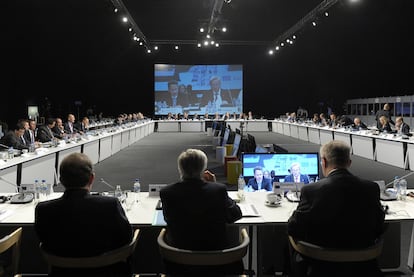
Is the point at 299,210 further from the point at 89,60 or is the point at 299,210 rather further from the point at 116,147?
the point at 89,60

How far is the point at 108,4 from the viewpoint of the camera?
11.1 m

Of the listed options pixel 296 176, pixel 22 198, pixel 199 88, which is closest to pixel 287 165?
pixel 296 176

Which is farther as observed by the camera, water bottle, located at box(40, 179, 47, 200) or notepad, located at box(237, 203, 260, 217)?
water bottle, located at box(40, 179, 47, 200)

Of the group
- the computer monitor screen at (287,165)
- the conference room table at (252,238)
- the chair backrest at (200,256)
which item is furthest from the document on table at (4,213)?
the computer monitor screen at (287,165)

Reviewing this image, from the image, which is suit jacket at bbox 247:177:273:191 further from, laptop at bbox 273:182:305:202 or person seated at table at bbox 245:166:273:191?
laptop at bbox 273:182:305:202

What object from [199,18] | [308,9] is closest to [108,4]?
[199,18]

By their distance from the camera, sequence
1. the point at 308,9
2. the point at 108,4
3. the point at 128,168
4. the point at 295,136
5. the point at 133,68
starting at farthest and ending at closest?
the point at 133,68 < the point at 295,136 < the point at 308,9 < the point at 108,4 < the point at 128,168

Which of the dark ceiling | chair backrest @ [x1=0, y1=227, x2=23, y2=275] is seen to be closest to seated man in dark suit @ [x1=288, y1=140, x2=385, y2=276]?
chair backrest @ [x1=0, y1=227, x2=23, y2=275]

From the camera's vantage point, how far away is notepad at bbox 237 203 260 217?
279cm

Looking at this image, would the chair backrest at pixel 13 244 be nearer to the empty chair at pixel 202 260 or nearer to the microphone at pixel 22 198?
the microphone at pixel 22 198

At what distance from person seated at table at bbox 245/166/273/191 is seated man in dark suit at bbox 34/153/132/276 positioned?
5.86ft

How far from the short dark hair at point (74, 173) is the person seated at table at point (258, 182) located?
1887mm

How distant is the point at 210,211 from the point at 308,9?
12.2 meters

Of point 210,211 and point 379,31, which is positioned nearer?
point 210,211
